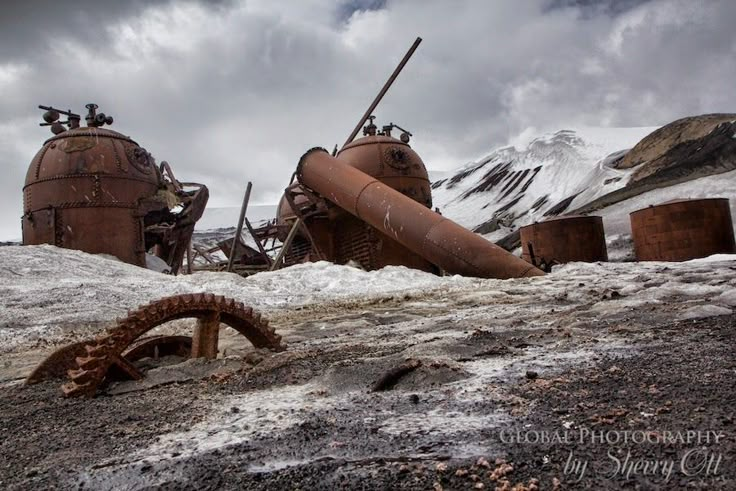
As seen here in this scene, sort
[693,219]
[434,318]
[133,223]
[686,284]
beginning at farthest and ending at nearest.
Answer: [133,223]
[693,219]
[686,284]
[434,318]

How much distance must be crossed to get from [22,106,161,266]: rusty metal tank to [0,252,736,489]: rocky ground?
7.10m

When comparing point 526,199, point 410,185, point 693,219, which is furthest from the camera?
point 526,199

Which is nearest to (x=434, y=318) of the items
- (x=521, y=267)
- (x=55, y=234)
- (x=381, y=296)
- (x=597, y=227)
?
(x=381, y=296)

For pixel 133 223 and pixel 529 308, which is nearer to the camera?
pixel 529 308

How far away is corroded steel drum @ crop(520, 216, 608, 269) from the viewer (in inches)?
402

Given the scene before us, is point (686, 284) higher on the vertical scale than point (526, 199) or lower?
lower

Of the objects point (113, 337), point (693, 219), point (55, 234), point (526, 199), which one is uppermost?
point (526, 199)

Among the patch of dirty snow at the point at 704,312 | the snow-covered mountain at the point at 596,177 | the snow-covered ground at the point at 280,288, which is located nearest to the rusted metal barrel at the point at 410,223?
the snow-covered ground at the point at 280,288

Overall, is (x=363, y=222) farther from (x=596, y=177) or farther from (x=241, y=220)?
(x=596, y=177)

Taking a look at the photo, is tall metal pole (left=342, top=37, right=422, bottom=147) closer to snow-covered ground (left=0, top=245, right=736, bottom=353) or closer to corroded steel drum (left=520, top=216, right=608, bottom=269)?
corroded steel drum (left=520, top=216, right=608, bottom=269)

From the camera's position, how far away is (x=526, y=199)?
85.7ft

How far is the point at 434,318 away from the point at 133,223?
310 inches

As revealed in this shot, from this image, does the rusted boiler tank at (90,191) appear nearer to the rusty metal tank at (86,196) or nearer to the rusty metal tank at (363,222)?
the rusty metal tank at (86,196)

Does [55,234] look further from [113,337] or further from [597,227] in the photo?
[597,227]
